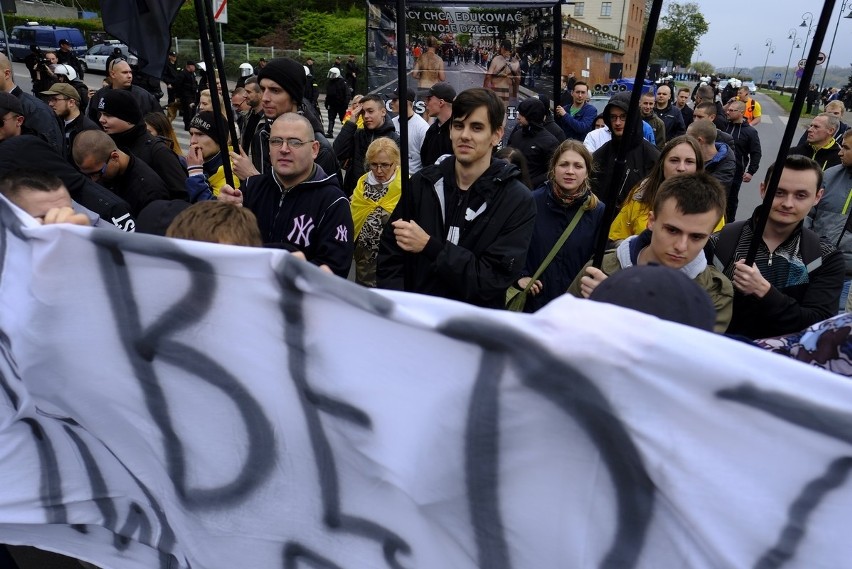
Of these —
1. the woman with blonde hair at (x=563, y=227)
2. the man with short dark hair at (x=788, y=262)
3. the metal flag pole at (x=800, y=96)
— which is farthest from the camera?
the woman with blonde hair at (x=563, y=227)

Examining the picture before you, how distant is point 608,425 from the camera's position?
124 cm

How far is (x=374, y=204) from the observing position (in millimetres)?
4145

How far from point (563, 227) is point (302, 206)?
1.28 metres

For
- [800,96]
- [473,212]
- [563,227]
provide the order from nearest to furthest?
1. [800,96]
2. [473,212]
3. [563,227]

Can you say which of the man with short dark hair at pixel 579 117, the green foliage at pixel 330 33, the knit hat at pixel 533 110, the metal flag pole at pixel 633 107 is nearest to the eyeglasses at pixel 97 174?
the metal flag pole at pixel 633 107

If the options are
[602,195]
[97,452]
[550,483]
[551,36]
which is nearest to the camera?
[550,483]

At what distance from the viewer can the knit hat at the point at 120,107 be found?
4.15 metres

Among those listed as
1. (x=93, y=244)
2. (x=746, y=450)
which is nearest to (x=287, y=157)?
(x=93, y=244)

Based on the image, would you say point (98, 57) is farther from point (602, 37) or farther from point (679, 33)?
point (679, 33)

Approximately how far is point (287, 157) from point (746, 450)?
→ 83.0 inches

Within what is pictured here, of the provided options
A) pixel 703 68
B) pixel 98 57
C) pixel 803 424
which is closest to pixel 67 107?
pixel 803 424

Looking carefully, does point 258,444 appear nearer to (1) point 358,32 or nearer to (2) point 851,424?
(2) point 851,424

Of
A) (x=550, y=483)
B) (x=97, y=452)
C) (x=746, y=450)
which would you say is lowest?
(x=97, y=452)

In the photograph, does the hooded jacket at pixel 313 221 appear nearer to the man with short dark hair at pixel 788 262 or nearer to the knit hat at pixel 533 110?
the man with short dark hair at pixel 788 262
